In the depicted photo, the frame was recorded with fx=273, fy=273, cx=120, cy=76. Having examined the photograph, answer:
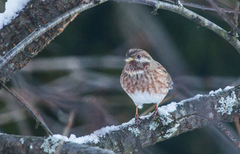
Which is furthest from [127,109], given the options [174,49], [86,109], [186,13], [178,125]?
[186,13]

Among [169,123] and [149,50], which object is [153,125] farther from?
[149,50]

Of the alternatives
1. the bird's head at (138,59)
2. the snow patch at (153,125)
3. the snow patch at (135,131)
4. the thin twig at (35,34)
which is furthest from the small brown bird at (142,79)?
the thin twig at (35,34)

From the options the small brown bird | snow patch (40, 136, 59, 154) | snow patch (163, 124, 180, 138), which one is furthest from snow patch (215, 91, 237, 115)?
snow patch (40, 136, 59, 154)

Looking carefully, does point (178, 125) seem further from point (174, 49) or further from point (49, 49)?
point (49, 49)

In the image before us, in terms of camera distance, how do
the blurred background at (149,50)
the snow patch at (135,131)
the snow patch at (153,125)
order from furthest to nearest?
the blurred background at (149,50)
the snow patch at (153,125)
the snow patch at (135,131)

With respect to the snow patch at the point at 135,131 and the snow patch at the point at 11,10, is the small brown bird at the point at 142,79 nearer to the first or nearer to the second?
the snow patch at the point at 135,131

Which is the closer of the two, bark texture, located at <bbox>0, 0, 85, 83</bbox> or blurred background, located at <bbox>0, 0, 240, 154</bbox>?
bark texture, located at <bbox>0, 0, 85, 83</bbox>

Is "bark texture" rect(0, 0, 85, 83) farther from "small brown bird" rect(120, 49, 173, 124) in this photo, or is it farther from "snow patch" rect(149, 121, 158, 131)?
"snow patch" rect(149, 121, 158, 131)
